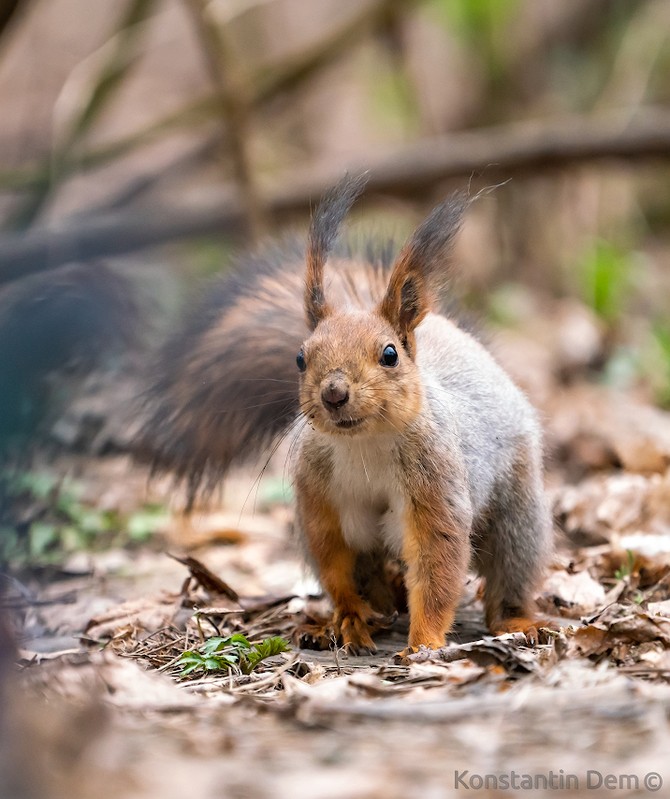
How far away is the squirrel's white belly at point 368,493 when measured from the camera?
4.15m

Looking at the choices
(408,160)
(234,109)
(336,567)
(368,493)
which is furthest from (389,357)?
(408,160)

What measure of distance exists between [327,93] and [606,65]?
497 cm

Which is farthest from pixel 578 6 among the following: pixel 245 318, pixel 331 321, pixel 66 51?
pixel 331 321

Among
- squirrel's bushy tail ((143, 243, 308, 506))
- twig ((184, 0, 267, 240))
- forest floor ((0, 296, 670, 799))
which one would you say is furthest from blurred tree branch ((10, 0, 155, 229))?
squirrel's bushy tail ((143, 243, 308, 506))

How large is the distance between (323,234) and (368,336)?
52cm

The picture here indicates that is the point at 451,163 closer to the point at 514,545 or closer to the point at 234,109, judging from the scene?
the point at 234,109

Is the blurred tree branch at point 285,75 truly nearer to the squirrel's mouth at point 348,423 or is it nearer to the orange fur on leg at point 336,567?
the orange fur on leg at point 336,567

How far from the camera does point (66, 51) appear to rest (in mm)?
17297

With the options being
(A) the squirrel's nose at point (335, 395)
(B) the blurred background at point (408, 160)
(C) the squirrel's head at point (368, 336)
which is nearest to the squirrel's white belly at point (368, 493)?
(C) the squirrel's head at point (368, 336)

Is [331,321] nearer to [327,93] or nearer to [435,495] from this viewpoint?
[435,495]

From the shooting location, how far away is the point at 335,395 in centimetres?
380

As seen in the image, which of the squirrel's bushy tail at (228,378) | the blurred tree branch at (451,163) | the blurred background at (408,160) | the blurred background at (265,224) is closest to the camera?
the blurred background at (265,224)

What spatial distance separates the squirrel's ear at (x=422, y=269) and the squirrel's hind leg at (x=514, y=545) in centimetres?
97

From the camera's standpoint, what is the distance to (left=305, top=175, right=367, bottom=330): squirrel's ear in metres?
4.21
